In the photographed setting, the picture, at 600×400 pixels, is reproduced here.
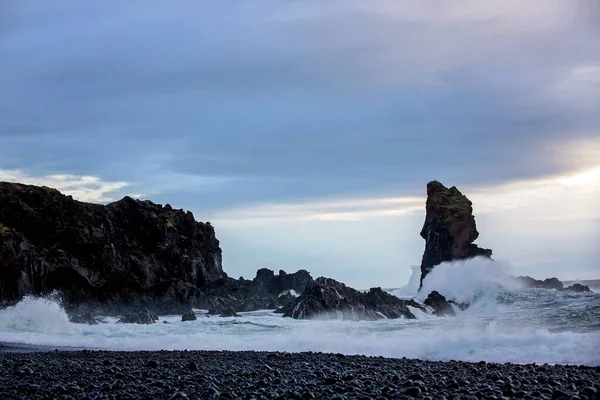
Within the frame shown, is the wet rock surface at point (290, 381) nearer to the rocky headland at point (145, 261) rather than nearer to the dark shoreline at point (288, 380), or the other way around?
the dark shoreline at point (288, 380)

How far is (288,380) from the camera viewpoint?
14.8 m

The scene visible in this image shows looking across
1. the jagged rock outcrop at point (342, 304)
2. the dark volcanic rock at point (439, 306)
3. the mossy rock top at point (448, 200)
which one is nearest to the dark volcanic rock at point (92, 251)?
the jagged rock outcrop at point (342, 304)

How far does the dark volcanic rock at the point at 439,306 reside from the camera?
52.7 meters

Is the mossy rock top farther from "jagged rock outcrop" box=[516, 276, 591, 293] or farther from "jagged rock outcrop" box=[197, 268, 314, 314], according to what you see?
"jagged rock outcrop" box=[197, 268, 314, 314]

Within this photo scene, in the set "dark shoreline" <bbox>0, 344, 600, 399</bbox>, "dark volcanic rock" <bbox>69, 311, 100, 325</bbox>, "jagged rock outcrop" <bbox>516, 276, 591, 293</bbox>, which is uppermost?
"jagged rock outcrop" <bbox>516, 276, 591, 293</bbox>

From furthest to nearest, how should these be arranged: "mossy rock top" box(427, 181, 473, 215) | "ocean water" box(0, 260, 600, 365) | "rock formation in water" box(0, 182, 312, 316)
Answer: "mossy rock top" box(427, 181, 473, 215) → "rock formation in water" box(0, 182, 312, 316) → "ocean water" box(0, 260, 600, 365)

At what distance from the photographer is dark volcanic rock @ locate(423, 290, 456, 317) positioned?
52.7 m

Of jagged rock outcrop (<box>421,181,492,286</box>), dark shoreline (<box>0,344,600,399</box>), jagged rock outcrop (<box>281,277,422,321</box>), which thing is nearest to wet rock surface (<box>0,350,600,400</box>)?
dark shoreline (<box>0,344,600,399</box>)

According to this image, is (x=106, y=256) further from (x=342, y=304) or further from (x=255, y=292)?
(x=255, y=292)

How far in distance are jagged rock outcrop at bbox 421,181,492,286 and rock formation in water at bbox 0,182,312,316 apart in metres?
18.1

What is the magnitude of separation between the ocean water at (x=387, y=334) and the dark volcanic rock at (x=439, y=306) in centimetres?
135

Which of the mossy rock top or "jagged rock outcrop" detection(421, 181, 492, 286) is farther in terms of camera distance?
the mossy rock top

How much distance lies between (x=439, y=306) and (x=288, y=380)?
40.6 m

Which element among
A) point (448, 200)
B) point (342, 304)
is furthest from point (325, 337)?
point (448, 200)
